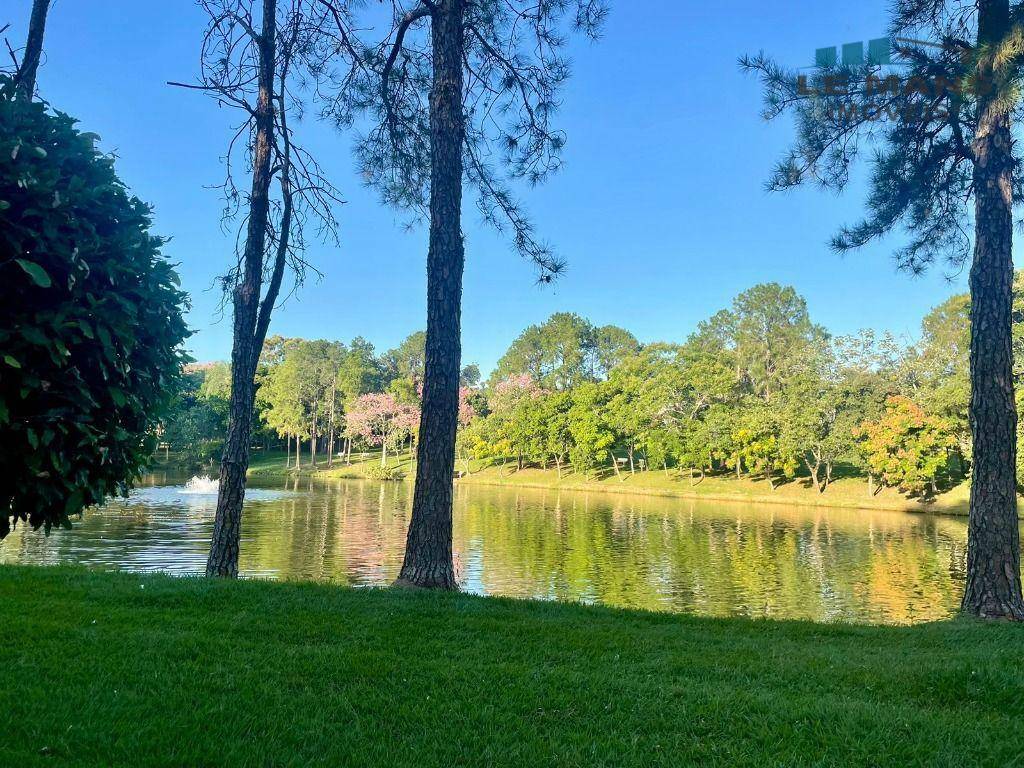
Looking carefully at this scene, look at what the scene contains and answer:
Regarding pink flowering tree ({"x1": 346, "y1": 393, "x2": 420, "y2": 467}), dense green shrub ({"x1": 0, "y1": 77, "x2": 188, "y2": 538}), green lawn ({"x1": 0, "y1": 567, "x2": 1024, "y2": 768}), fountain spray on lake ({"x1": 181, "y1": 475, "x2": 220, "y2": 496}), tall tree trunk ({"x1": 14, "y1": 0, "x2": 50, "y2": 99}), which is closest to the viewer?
dense green shrub ({"x1": 0, "y1": 77, "x2": 188, "y2": 538})

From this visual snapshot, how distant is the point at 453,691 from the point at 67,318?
8.09 ft

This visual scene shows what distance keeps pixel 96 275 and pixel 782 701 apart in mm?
3640

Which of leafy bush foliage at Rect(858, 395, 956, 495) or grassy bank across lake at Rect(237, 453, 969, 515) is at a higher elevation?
leafy bush foliage at Rect(858, 395, 956, 495)

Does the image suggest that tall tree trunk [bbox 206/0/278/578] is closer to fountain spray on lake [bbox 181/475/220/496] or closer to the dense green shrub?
the dense green shrub

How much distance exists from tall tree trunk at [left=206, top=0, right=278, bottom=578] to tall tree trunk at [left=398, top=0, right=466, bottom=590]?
2.20 meters

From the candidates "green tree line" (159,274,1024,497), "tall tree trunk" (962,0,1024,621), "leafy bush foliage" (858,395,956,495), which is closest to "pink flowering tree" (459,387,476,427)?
"green tree line" (159,274,1024,497)

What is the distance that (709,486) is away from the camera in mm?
39031

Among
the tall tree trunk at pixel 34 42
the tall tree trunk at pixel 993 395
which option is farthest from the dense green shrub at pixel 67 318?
the tall tree trunk at pixel 993 395

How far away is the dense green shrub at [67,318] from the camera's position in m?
Answer: 2.30

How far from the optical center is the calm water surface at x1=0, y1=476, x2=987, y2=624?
12.0 metres

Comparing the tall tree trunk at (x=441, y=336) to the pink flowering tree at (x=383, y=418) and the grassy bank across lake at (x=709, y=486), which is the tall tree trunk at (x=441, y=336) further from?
the pink flowering tree at (x=383, y=418)

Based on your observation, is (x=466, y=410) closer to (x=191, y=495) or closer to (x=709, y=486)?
(x=709, y=486)

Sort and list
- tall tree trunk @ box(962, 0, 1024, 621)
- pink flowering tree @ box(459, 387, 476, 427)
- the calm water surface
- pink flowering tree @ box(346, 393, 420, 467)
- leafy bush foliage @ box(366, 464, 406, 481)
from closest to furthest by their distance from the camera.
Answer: tall tree trunk @ box(962, 0, 1024, 621) → the calm water surface → leafy bush foliage @ box(366, 464, 406, 481) → pink flowering tree @ box(346, 393, 420, 467) → pink flowering tree @ box(459, 387, 476, 427)

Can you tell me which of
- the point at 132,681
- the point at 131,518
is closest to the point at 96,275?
the point at 132,681
